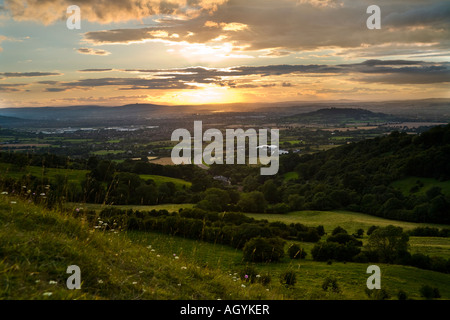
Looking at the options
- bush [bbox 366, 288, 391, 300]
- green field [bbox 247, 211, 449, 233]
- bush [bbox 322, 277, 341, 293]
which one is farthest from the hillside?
bush [bbox 366, 288, 391, 300]

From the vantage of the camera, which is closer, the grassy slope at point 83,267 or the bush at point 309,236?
the grassy slope at point 83,267

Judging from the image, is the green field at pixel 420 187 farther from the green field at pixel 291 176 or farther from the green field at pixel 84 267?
the green field at pixel 84 267

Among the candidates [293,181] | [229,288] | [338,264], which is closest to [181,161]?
[293,181]

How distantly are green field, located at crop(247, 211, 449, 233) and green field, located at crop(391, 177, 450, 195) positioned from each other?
1503 centimetres

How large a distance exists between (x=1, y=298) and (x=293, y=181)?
10032cm

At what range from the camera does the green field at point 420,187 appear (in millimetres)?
68562

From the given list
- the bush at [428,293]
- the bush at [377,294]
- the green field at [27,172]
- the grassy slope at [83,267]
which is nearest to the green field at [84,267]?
the grassy slope at [83,267]

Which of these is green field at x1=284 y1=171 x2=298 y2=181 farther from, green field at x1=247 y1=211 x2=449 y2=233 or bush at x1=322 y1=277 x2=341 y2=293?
bush at x1=322 y1=277 x2=341 y2=293

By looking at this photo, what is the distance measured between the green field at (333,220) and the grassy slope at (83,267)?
47.1 metres

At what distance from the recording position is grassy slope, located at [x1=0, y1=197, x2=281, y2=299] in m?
4.09

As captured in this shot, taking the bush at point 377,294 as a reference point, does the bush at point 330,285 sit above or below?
below

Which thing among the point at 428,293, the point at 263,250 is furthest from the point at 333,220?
the point at 428,293
